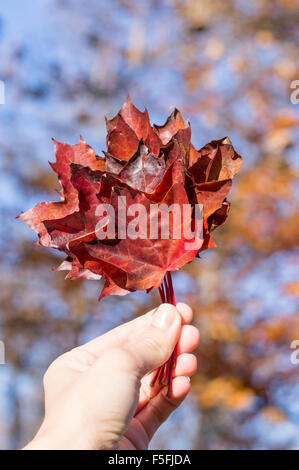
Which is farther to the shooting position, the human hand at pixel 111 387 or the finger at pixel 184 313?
the finger at pixel 184 313

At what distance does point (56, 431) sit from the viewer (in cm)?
76

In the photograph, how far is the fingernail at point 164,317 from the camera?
2.88ft

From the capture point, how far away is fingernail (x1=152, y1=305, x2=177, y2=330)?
2.88ft

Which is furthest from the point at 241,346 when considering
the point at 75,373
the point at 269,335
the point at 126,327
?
the point at 75,373

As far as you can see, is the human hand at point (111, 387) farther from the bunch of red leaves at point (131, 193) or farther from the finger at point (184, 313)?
the bunch of red leaves at point (131, 193)

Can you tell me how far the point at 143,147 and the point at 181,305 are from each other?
1.42ft

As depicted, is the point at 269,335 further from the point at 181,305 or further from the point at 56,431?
the point at 56,431

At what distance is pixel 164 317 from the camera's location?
2.91ft

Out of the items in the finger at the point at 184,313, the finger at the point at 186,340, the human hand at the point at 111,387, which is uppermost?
the finger at the point at 184,313

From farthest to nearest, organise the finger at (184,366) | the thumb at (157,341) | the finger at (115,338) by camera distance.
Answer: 1. the finger at (115,338)
2. the finger at (184,366)
3. the thumb at (157,341)

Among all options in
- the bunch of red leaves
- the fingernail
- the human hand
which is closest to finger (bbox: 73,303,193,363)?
the human hand

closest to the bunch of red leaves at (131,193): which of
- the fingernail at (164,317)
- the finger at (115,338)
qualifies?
the fingernail at (164,317)

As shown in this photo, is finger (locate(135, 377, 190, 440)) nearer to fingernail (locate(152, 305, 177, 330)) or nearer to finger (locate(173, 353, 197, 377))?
finger (locate(173, 353, 197, 377))

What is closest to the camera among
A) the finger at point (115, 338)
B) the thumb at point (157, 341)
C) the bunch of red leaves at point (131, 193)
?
the bunch of red leaves at point (131, 193)
